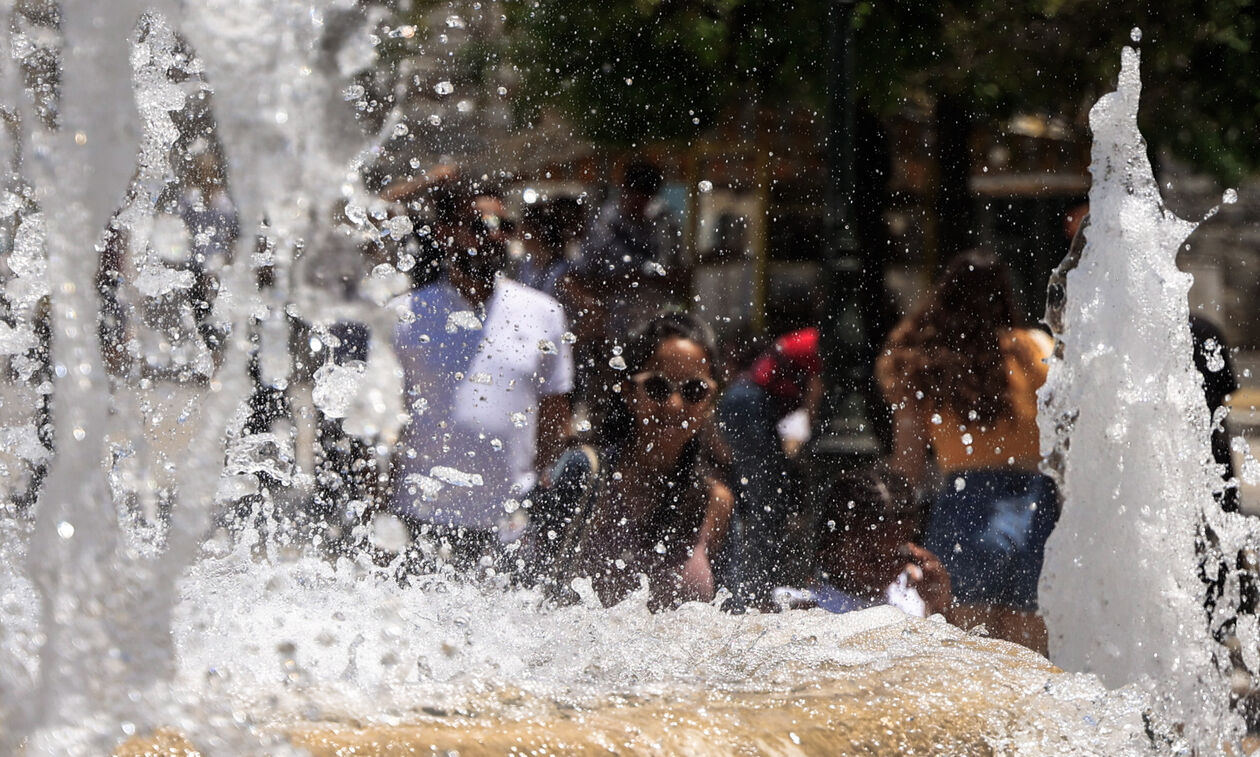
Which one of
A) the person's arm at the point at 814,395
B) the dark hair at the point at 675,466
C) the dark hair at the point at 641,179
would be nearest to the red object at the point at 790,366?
the person's arm at the point at 814,395

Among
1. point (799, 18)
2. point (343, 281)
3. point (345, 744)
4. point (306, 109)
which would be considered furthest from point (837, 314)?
point (345, 744)

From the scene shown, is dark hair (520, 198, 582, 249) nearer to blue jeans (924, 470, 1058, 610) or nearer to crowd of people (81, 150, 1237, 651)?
crowd of people (81, 150, 1237, 651)

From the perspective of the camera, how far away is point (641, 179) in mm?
5223

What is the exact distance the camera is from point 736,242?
784 centimetres

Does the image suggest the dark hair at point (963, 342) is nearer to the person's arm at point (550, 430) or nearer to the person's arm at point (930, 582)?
the person's arm at point (930, 582)

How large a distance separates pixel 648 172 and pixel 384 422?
299cm

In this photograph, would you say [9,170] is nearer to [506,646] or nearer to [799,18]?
[506,646]

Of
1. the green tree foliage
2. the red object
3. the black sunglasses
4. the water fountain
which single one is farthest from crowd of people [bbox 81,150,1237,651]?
the green tree foliage

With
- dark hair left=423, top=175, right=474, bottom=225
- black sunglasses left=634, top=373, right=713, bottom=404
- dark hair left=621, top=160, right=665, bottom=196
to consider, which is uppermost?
dark hair left=621, top=160, right=665, bottom=196

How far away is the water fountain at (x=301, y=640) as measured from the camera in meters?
1.92

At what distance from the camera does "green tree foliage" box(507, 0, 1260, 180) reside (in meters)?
5.95

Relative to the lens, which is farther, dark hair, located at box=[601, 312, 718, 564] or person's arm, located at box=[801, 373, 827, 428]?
person's arm, located at box=[801, 373, 827, 428]

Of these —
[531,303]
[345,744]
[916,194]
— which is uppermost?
[916,194]

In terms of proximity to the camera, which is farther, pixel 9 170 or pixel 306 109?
pixel 9 170
